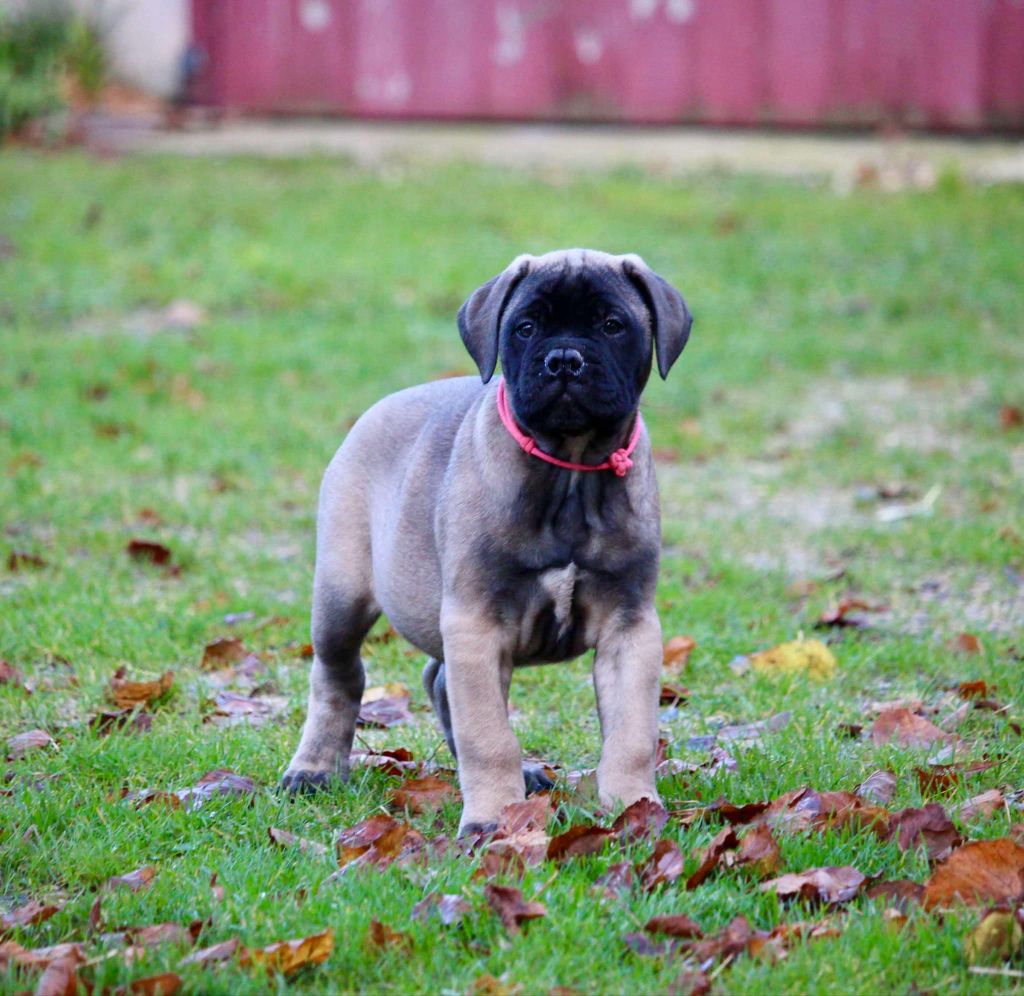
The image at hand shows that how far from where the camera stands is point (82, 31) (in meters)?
16.6

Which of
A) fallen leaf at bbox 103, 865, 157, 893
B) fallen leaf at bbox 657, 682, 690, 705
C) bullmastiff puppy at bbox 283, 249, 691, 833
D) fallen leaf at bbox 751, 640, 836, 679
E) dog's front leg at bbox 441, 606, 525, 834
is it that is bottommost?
fallen leaf at bbox 657, 682, 690, 705

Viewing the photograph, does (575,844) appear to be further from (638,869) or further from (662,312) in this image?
(662,312)

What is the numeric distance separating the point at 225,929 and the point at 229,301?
872 cm

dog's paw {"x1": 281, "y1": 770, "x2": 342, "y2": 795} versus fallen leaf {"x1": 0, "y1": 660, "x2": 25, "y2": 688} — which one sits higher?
fallen leaf {"x1": 0, "y1": 660, "x2": 25, "y2": 688}

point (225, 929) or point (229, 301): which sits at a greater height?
point (229, 301)

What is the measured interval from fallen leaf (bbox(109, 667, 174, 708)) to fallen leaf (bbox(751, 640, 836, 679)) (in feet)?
6.92

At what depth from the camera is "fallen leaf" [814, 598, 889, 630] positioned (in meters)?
6.15

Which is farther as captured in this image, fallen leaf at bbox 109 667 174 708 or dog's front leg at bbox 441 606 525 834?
fallen leaf at bbox 109 667 174 708

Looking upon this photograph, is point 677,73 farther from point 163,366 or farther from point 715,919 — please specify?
point 715,919

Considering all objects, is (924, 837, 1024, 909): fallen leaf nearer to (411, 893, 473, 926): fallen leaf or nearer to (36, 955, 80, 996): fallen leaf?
(411, 893, 473, 926): fallen leaf

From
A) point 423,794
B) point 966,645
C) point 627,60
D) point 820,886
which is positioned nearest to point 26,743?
point 423,794

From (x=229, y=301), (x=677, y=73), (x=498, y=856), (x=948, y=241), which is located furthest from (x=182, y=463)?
(x=677, y=73)

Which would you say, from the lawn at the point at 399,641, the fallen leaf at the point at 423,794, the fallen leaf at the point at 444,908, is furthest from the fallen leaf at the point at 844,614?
the fallen leaf at the point at 444,908

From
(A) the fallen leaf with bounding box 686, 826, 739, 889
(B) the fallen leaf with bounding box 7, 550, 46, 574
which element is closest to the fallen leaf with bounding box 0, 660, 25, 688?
(B) the fallen leaf with bounding box 7, 550, 46, 574
